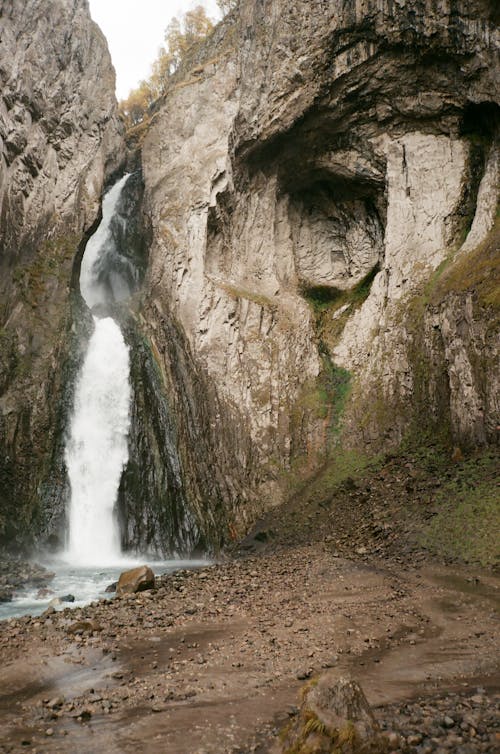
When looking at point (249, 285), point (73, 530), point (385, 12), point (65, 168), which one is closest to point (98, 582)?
point (73, 530)

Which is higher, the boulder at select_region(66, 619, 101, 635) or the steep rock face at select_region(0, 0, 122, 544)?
the steep rock face at select_region(0, 0, 122, 544)

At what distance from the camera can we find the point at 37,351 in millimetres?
22078

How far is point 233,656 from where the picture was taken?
7625 millimetres

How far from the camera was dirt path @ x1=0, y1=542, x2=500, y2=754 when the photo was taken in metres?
5.44

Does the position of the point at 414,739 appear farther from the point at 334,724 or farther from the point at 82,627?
the point at 82,627

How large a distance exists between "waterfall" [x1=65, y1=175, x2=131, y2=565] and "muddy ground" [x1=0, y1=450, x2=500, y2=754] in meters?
7.02

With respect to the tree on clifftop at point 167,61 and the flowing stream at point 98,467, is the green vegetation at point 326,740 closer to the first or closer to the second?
the flowing stream at point 98,467

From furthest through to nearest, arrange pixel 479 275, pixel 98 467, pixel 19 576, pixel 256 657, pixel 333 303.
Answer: pixel 333 303 < pixel 98 467 < pixel 479 275 < pixel 19 576 < pixel 256 657

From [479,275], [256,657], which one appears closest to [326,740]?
[256,657]

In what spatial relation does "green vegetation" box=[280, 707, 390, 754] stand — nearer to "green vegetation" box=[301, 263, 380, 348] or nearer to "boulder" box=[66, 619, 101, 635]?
"boulder" box=[66, 619, 101, 635]

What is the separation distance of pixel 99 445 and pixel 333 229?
1611cm

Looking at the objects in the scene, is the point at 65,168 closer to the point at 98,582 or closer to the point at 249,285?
the point at 249,285

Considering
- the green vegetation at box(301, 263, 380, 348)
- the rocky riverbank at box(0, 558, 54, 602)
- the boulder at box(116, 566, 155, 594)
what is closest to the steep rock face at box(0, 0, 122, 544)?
the rocky riverbank at box(0, 558, 54, 602)

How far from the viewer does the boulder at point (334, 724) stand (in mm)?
4289
